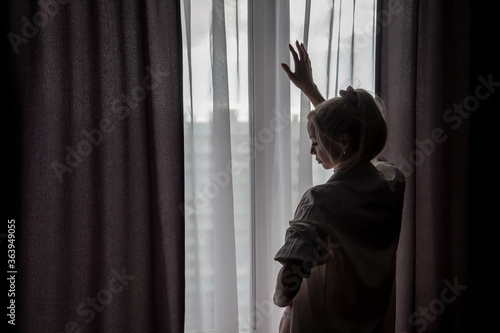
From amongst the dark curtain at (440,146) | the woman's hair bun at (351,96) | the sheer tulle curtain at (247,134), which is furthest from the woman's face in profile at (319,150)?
the dark curtain at (440,146)

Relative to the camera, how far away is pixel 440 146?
182 cm

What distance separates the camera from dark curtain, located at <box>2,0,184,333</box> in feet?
4.77

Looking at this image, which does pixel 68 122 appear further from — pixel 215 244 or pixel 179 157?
pixel 215 244

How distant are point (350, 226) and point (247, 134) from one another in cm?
82

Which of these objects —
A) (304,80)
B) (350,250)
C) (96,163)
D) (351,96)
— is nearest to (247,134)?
(304,80)

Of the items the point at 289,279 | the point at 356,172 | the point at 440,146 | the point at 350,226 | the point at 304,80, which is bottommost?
the point at 289,279

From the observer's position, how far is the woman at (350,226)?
0.94 metres

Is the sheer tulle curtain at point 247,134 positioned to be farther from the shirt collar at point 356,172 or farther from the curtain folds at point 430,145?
the shirt collar at point 356,172

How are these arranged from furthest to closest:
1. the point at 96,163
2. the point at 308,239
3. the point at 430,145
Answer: the point at 430,145, the point at 96,163, the point at 308,239

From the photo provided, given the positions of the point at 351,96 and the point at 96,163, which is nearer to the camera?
the point at 351,96

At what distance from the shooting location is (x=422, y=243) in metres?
1.81

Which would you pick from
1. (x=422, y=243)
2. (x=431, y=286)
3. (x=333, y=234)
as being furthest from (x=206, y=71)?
(x=431, y=286)

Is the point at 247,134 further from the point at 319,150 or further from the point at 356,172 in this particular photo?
the point at 356,172

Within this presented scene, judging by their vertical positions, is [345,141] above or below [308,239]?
above
